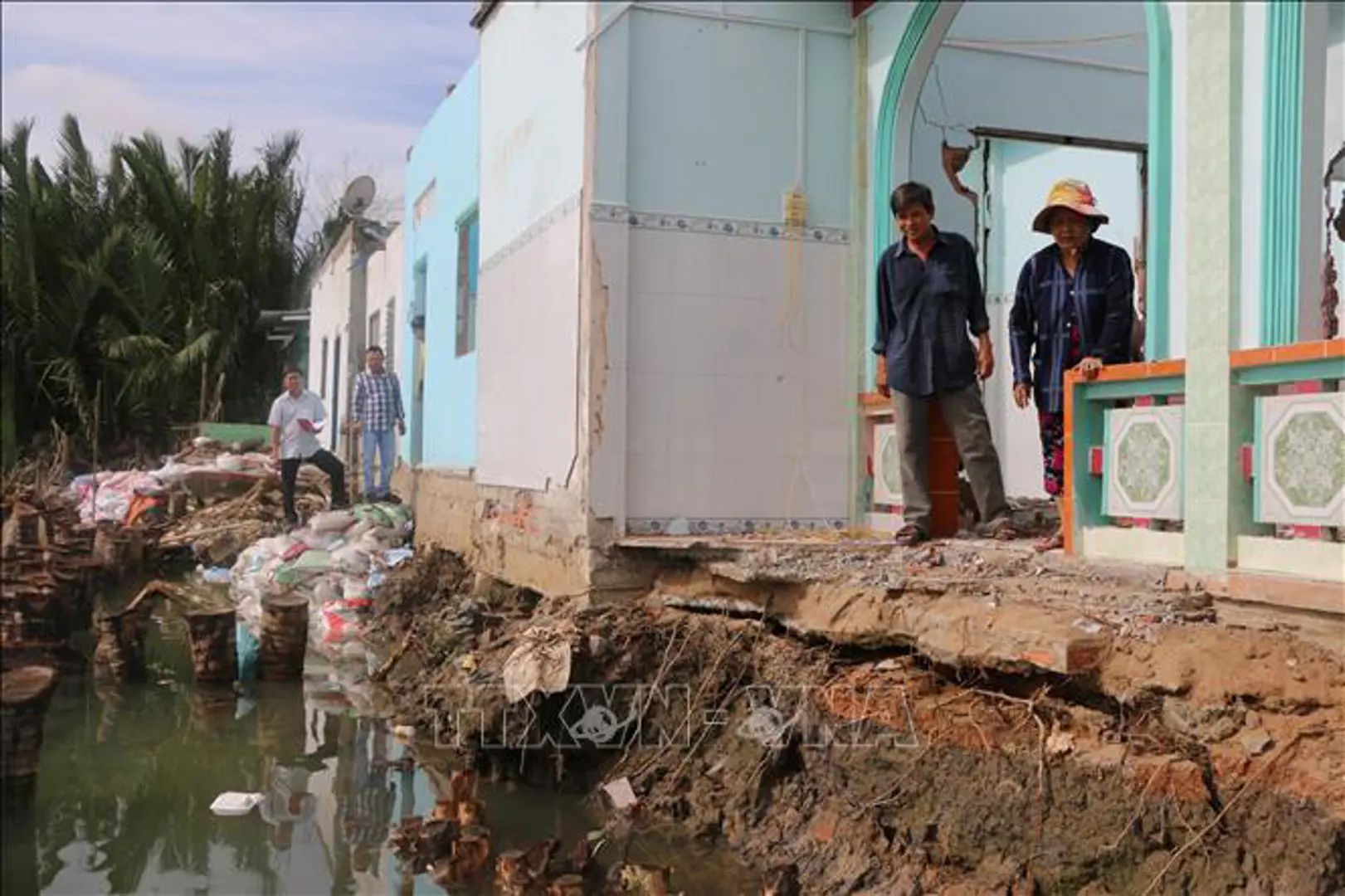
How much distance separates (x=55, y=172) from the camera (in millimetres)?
7359

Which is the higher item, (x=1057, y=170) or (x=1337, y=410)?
(x=1057, y=170)

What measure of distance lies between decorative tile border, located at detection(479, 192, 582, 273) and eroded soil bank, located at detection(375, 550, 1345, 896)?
6.85ft

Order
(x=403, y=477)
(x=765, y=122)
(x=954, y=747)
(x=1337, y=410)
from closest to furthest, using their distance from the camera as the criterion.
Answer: (x=1337, y=410) → (x=954, y=747) → (x=765, y=122) → (x=403, y=477)

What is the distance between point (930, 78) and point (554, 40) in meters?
2.40

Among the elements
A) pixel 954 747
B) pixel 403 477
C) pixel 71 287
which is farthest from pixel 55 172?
pixel 954 747

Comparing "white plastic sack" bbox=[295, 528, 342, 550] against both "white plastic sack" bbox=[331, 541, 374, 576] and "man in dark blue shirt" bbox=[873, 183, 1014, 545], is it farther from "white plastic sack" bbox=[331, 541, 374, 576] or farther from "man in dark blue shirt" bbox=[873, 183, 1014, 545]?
"man in dark blue shirt" bbox=[873, 183, 1014, 545]

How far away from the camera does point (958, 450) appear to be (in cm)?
538

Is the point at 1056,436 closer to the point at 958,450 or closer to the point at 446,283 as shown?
the point at 958,450

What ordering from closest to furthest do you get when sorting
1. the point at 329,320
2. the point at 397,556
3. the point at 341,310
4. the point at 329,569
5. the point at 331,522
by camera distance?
the point at 329,569
the point at 397,556
the point at 331,522
the point at 341,310
the point at 329,320

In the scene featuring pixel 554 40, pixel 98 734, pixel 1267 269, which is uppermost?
pixel 554 40

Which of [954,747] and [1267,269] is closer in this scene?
[1267,269]

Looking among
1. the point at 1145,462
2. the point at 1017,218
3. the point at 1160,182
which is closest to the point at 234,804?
the point at 1145,462

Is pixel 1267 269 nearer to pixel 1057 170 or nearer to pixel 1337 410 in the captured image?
pixel 1337 410

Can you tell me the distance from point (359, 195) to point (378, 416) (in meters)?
5.91
